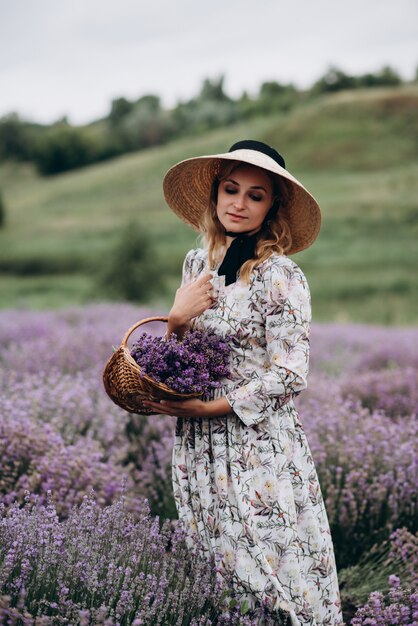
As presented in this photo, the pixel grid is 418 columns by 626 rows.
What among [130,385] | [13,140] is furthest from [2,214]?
[130,385]

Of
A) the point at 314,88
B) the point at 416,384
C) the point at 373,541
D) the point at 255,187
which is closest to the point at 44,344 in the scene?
the point at 416,384

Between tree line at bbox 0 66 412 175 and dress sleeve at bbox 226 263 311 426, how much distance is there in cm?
4944

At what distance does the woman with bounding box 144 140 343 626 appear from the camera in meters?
2.36

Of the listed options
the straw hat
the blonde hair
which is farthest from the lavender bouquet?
the straw hat

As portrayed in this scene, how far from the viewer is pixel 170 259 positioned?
22953mm

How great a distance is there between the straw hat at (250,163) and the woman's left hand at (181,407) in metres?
0.77

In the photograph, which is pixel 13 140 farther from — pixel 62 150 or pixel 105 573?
pixel 105 573

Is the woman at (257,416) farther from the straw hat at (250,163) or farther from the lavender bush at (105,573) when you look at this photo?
the lavender bush at (105,573)

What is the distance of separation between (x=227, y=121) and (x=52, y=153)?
15.2 metres

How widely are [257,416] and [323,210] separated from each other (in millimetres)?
27020

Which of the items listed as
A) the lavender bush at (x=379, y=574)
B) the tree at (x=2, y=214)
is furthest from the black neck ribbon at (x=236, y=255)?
the tree at (x=2, y=214)

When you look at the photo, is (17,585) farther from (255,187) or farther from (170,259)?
(170,259)

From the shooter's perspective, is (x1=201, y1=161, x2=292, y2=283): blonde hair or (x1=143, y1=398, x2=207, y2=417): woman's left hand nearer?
(x1=143, y1=398, x2=207, y2=417): woman's left hand

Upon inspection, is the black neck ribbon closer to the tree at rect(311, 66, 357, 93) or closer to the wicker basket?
the wicker basket
